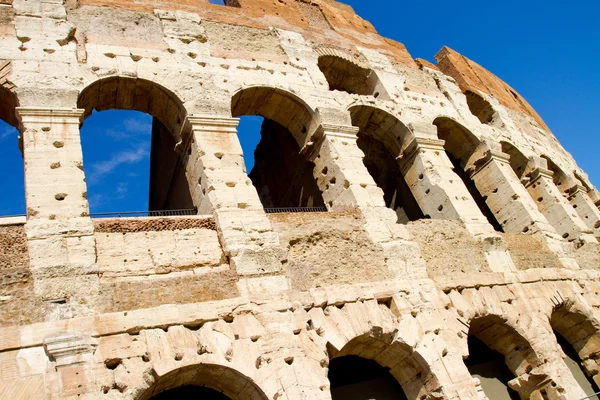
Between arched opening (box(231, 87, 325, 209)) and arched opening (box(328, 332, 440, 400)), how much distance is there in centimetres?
354

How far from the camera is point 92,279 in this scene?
18.0 feet

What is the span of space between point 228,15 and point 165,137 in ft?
9.38

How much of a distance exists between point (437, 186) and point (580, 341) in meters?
3.57

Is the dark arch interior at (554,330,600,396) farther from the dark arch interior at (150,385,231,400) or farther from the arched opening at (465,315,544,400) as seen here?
the dark arch interior at (150,385,231,400)

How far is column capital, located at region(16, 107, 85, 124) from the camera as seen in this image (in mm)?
6543

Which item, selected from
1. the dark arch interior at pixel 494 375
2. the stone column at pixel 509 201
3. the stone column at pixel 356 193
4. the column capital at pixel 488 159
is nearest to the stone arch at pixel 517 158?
the stone column at pixel 509 201

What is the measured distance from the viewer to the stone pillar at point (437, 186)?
8.73 m

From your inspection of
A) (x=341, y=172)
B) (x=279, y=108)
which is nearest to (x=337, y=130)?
(x=341, y=172)

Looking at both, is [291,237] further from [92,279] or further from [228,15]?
[228,15]

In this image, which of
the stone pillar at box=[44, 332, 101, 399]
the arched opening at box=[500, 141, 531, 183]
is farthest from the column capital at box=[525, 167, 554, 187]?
the stone pillar at box=[44, 332, 101, 399]

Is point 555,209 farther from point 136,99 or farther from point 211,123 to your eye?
point 136,99

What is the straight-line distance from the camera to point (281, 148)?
11797mm

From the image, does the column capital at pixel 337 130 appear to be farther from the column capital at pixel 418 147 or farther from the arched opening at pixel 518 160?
the arched opening at pixel 518 160

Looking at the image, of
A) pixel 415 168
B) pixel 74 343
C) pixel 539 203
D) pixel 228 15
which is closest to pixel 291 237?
pixel 74 343
